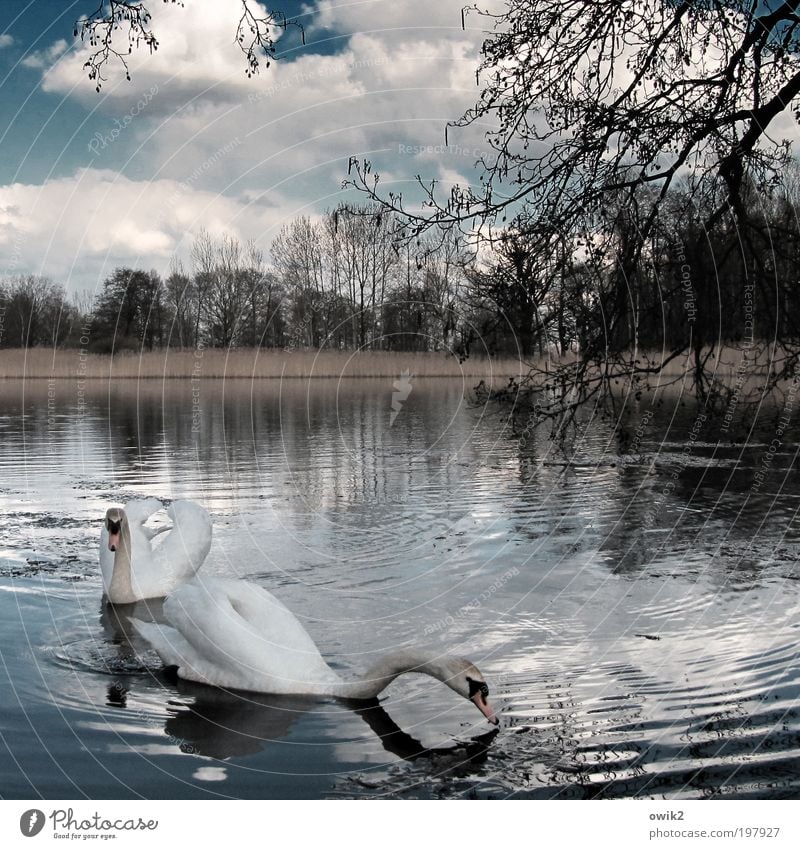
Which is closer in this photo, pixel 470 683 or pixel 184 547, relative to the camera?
pixel 470 683

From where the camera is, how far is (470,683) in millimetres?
6605

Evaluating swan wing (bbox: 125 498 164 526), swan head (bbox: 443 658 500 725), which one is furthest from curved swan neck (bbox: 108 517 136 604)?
swan head (bbox: 443 658 500 725)

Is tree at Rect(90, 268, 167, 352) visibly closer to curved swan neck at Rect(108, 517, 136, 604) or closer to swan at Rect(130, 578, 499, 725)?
curved swan neck at Rect(108, 517, 136, 604)

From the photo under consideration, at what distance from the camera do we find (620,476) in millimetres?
17891

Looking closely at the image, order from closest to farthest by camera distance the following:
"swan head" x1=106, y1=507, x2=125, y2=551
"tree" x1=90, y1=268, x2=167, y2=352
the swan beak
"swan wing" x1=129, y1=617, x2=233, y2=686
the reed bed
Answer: the swan beak, "swan wing" x1=129, y1=617, x2=233, y2=686, "swan head" x1=106, y1=507, x2=125, y2=551, "tree" x1=90, y1=268, x2=167, y2=352, the reed bed

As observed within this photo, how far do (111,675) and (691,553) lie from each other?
21.9 feet

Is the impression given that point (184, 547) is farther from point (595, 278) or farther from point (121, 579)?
point (595, 278)

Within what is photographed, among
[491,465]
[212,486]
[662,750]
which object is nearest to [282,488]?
[212,486]

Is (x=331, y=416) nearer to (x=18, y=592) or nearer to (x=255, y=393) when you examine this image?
(x=255, y=393)

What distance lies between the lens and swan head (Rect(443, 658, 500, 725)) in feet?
21.4

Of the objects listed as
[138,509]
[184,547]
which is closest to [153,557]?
[184,547]

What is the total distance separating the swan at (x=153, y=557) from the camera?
32.2 ft

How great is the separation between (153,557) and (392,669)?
14.1 ft

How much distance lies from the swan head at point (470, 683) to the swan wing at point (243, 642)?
3.04ft
